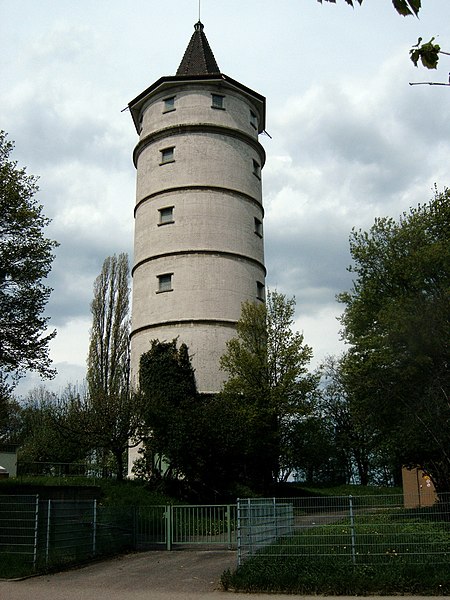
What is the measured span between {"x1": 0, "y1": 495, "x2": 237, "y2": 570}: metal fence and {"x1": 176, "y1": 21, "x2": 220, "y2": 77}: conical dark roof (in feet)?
79.8

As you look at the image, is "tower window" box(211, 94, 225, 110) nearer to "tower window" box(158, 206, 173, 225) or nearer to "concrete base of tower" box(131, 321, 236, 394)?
"tower window" box(158, 206, 173, 225)

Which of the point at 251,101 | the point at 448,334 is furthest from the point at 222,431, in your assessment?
the point at 251,101

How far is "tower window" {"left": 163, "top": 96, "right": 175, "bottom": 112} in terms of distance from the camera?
34.8 m

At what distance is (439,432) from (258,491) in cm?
930

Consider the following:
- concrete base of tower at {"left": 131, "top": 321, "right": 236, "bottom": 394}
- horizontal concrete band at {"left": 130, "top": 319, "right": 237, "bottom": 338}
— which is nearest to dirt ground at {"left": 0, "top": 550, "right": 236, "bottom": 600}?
concrete base of tower at {"left": 131, "top": 321, "right": 236, "bottom": 394}

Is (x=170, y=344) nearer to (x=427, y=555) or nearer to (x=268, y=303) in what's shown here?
(x=268, y=303)

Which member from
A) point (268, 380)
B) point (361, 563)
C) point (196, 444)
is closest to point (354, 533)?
point (361, 563)

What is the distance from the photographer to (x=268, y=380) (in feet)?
96.7

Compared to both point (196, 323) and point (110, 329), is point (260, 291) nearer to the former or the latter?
point (196, 323)

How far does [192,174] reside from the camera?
33.0 meters

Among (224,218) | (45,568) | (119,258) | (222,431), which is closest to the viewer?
(45,568)

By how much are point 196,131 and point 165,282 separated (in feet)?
26.1

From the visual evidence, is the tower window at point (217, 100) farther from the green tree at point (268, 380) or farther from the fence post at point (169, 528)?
the fence post at point (169, 528)

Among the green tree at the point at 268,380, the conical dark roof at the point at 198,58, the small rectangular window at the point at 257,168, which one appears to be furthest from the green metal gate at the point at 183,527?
the conical dark roof at the point at 198,58
